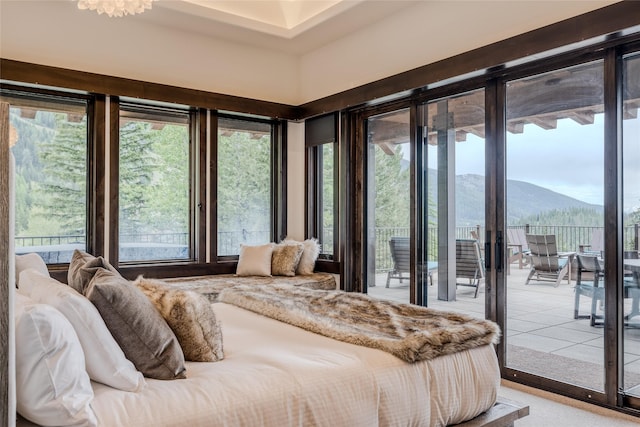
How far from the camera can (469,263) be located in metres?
3.82

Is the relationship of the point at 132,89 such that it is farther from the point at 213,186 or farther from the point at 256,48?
the point at 256,48

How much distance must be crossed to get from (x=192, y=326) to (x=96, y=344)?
0.43 m

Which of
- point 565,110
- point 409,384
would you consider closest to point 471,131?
point 565,110

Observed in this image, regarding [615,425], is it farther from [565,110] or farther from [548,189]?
[565,110]

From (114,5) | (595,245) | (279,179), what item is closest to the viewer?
(114,5)

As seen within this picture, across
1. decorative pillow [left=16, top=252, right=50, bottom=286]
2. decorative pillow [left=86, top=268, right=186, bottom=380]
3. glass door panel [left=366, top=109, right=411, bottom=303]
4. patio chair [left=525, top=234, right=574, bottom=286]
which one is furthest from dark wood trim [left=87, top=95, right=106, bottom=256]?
patio chair [left=525, top=234, right=574, bottom=286]

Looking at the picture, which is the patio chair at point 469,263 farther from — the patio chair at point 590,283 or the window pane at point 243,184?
the window pane at point 243,184

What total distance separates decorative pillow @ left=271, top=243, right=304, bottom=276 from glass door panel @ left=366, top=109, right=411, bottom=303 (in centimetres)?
73

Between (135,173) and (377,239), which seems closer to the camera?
(135,173)

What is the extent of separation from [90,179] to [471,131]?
3.27 m

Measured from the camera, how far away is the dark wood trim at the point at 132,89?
3.86 m

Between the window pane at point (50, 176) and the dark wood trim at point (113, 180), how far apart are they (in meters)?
0.22

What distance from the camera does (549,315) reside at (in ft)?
10.8

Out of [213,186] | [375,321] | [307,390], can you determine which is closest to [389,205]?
[213,186]
